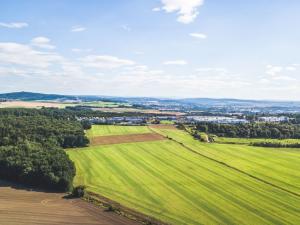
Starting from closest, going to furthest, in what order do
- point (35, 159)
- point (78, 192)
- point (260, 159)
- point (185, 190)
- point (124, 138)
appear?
1. point (78, 192)
2. point (185, 190)
3. point (35, 159)
4. point (260, 159)
5. point (124, 138)

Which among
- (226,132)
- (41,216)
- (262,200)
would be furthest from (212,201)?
(226,132)

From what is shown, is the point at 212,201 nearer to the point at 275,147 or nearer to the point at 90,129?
the point at 275,147

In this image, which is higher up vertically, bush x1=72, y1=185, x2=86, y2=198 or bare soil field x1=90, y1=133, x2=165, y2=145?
bare soil field x1=90, y1=133, x2=165, y2=145

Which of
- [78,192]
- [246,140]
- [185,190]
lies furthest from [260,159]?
[78,192]

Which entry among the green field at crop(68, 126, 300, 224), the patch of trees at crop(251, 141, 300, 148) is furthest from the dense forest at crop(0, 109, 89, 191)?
the patch of trees at crop(251, 141, 300, 148)

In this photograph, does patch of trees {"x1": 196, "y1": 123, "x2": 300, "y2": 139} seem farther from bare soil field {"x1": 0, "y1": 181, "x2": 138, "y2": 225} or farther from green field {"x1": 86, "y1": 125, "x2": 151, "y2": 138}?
bare soil field {"x1": 0, "y1": 181, "x2": 138, "y2": 225}

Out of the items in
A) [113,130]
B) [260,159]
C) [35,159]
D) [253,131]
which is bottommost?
[260,159]

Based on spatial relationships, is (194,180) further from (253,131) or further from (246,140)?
(253,131)

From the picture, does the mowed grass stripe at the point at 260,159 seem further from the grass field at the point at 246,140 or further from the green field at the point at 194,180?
the grass field at the point at 246,140
